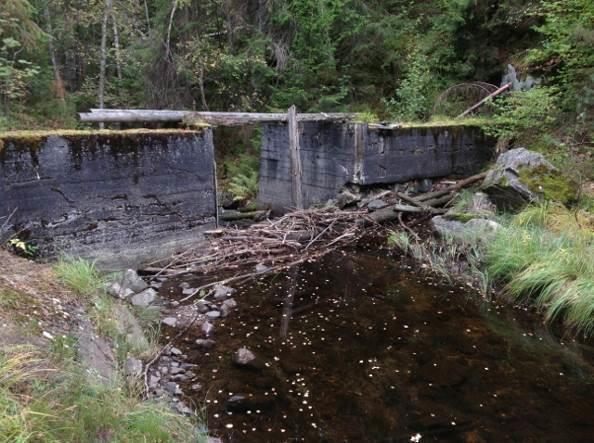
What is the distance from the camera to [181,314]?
5730 millimetres

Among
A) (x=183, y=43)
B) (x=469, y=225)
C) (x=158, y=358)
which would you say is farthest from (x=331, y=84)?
(x=158, y=358)

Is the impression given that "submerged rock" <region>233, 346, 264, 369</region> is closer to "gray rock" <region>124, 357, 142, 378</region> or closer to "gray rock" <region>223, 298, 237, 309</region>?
"gray rock" <region>124, 357, 142, 378</region>

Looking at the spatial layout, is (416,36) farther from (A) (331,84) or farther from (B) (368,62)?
(A) (331,84)

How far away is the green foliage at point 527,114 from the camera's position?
30.9 ft

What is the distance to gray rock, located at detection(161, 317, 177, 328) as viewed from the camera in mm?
5432

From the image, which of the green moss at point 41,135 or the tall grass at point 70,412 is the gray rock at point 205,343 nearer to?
the tall grass at point 70,412

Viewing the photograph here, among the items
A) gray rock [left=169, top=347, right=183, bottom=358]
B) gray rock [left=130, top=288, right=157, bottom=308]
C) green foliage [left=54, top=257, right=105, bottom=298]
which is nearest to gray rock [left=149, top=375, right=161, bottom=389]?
gray rock [left=169, top=347, right=183, bottom=358]

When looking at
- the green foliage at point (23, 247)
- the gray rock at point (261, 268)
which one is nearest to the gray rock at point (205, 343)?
the gray rock at point (261, 268)

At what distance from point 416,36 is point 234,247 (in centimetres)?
958

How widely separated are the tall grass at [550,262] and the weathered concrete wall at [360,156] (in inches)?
141

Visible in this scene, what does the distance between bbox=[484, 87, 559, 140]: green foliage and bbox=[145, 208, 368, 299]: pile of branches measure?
3.59 m

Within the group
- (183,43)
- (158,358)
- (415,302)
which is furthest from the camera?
(183,43)

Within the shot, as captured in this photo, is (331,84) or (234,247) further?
(331,84)

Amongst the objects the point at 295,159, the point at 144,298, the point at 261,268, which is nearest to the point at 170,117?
the point at 295,159
